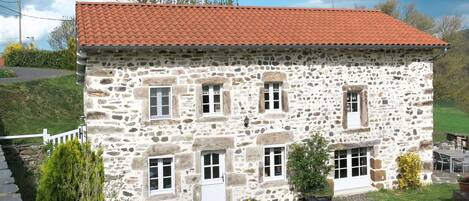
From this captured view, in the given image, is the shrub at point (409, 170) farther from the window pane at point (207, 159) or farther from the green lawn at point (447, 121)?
the green lawn at point (447, 121)

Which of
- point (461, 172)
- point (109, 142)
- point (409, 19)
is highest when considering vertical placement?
point (409, 19)

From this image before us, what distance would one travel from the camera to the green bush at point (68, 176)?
8.43 m

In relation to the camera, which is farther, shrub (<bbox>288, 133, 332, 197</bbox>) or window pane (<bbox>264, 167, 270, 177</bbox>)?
window pane (<bbox>264, 167, 270, 177</bbox>)

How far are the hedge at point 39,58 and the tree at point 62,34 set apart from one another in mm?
17772

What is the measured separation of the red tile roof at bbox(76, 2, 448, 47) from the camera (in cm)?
1077

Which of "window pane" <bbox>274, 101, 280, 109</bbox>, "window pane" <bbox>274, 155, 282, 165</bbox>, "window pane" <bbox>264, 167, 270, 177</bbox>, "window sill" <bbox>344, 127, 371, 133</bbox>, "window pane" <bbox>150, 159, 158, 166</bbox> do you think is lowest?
"window pane" <bbox>264, 167, 270, 177</bbox>

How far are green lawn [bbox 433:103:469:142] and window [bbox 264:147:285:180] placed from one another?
13.1 meters

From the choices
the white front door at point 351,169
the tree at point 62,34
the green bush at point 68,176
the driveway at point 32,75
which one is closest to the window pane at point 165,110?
the green bush at point 68,176

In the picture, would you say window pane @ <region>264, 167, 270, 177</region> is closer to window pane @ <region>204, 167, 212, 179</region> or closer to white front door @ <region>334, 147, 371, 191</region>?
window pane @ <region>204, 167, 212, 179</region>

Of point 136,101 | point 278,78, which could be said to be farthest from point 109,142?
point 278,78

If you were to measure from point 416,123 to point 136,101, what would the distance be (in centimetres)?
850

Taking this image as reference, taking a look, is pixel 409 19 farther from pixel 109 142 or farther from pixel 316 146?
pixel 109 142

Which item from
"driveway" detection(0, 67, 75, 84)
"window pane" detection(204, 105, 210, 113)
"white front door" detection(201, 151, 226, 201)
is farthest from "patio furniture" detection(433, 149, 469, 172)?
"driveway" detection(0, 67, 75, 84)

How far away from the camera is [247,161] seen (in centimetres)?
1170
